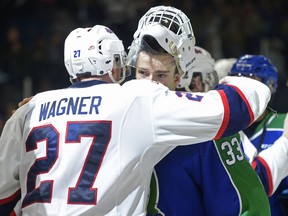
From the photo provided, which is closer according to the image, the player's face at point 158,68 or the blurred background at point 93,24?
the player's face at point 158,68

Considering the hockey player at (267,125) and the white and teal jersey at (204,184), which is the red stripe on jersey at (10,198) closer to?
the white and teal jersey at (204,184)

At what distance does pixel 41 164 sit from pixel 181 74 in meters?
0.71

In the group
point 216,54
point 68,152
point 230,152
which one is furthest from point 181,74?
point 216,54

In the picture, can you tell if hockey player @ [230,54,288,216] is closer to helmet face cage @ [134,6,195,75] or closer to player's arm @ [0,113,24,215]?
helmet face cage @ [134,6,195,75]

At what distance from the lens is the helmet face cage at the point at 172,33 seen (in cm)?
302

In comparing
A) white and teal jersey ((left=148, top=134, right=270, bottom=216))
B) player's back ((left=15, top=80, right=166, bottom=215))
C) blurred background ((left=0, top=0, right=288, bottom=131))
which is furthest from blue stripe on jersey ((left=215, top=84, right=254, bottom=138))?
blurred background ((left=0, top=0, right=288, bottom=131))

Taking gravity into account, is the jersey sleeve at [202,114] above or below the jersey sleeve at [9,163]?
above

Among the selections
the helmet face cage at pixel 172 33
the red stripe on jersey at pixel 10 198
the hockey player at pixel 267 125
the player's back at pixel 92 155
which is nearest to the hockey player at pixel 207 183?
the player's back at pixel 92 155

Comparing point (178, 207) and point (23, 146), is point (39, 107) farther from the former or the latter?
point (178, 207)

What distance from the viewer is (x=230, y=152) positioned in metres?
2.88

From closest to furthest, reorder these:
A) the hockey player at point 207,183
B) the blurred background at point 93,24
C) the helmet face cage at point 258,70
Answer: the hockey player at point 207,183
the helmet face cage at point 258,70
the blurred background at point 93,24

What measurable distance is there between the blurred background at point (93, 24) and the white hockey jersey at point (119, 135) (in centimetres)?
459

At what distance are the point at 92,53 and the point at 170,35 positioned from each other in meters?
0.35

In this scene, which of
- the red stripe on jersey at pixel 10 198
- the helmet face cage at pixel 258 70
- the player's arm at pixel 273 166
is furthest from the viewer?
the helmet face cage at pixel 258 70
